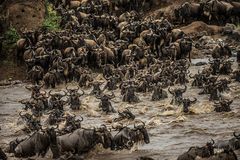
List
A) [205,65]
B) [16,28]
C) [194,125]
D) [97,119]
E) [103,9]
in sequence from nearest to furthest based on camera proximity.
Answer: [194,125]
[97,119]
[205,65]
[16,28]
[103,9]

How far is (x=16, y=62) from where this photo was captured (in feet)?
121

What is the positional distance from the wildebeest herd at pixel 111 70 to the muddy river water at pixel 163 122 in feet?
1.16

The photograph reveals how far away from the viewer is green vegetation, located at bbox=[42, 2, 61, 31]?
3991 centimetres

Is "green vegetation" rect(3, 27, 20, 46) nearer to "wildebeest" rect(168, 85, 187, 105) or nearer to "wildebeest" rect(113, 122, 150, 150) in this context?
"wildebeest" rect(168, 85, 187, 105)

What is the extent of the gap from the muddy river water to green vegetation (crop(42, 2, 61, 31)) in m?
9.34

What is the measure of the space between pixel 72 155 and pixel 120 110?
689 cm

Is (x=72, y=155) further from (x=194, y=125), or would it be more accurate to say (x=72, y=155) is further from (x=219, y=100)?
(x=219, y=100)

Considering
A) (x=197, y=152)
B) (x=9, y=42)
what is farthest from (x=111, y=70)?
(x=197, y=152)

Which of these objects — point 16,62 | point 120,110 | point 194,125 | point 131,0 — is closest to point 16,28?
point 16,62

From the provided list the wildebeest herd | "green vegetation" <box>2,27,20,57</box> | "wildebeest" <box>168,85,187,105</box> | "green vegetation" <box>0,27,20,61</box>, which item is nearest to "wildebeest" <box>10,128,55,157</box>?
the wildebeest herd

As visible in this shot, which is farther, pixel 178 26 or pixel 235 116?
pixel 178 26

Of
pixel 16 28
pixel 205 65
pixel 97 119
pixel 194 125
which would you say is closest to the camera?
pixel 194 125

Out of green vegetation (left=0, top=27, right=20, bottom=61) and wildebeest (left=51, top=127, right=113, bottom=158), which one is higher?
green vegetation (left=0, top=27, right=20, bottom=61)

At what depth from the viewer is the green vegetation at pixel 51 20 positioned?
39.9m
